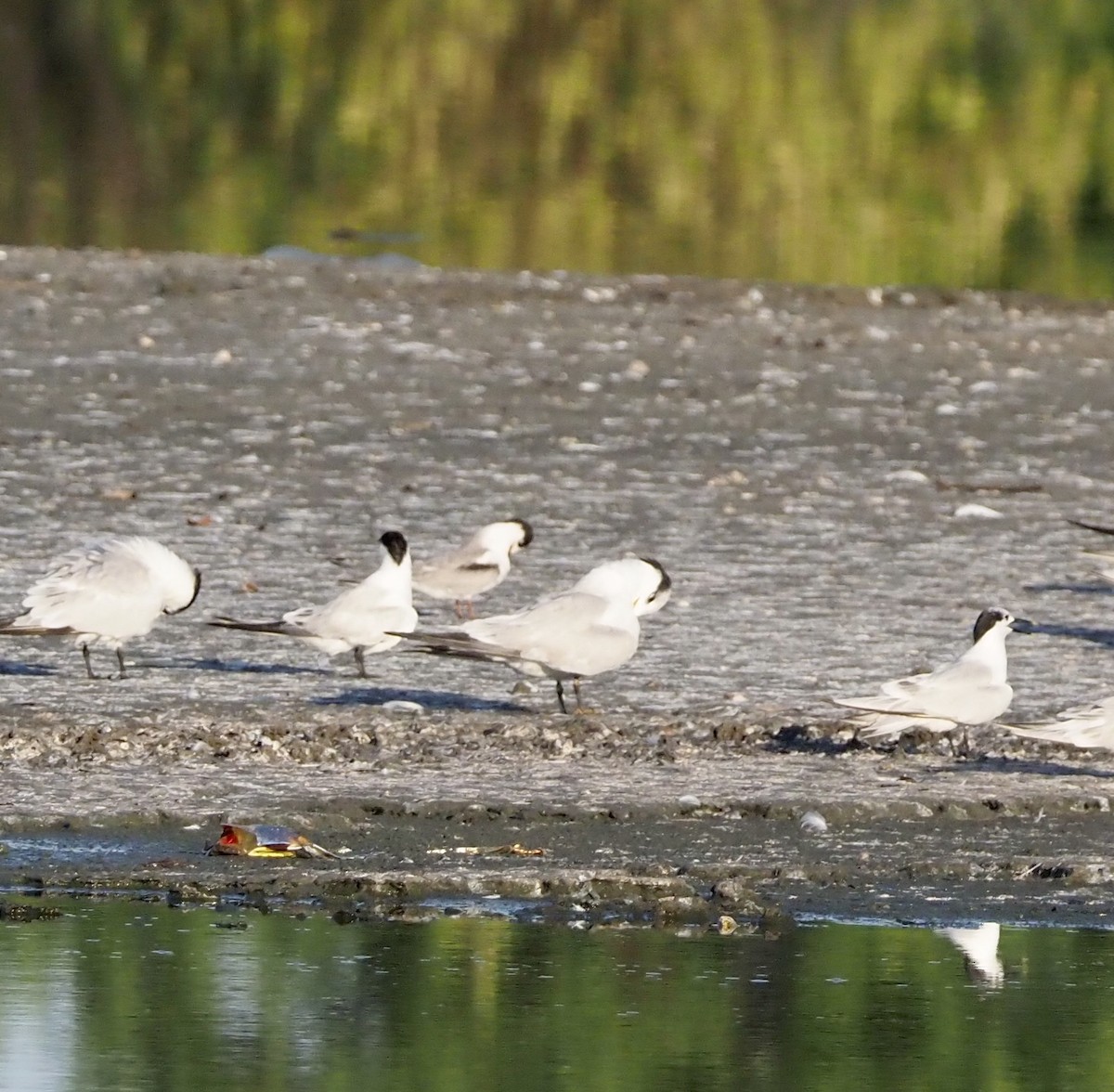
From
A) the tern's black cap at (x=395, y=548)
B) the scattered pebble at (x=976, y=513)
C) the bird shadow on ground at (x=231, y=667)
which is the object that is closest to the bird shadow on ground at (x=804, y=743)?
the tern's black cap at (x=395, y=548)

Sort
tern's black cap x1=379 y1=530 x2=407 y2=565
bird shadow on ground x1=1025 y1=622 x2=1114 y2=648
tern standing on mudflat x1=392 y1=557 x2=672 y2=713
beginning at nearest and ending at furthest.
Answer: tern standing on mudflat x1=392 y1=557 x2=672 y2=713 → tern's black cap x1=379 y1=530 x2=407 y2=565 → bird shadow on ground x1=1025 y1=622 x2=1114 y2=648

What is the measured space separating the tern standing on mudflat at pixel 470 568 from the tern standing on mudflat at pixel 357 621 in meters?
0.73

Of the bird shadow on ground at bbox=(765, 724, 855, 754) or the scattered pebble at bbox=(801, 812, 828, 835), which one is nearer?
the scattered pebble at bbox=(801, 812, 828, 835)

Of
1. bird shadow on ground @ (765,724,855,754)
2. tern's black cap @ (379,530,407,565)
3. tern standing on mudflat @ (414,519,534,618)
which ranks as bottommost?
bird shadow on ground @ (765,724,855,754)

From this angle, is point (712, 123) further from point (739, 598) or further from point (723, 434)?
point (739, 598)

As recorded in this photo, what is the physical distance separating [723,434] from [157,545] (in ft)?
12.1

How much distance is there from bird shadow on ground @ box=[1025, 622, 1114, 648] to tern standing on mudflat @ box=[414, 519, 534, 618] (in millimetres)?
1576

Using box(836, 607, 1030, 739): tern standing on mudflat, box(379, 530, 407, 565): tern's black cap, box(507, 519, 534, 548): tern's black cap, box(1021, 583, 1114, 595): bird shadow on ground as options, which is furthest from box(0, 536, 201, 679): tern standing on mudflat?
box(1021, 583, 1114, 595): bird shadow on ground

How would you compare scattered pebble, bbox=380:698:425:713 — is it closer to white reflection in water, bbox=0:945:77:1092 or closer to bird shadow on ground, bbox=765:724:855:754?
bird shadow on ground, bbox=765:724:855:754

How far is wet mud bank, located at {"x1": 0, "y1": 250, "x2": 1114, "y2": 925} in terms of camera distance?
576cm

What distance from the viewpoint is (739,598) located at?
8.46m

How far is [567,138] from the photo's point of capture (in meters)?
19.7

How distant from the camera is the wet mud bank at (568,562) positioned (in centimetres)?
576

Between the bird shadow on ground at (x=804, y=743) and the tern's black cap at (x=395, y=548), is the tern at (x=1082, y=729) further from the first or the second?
the tern's black cap at (x=395, y=548)
